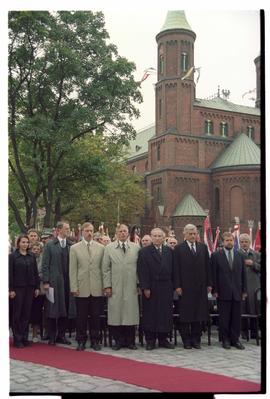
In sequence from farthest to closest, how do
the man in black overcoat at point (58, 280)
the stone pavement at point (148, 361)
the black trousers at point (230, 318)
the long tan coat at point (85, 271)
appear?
A: the man in black overcoat at point (58, 280)
the black trousers at point (230, 318)
the long tan coat at point (85, 271)
the stone pavement at point (148, 361)

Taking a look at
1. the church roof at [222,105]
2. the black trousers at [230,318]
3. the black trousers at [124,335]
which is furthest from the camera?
the church roof at [222,105]

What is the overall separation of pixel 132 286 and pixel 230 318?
5.21 feet

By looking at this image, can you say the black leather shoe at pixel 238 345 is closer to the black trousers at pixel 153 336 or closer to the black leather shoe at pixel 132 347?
the black trousers at pixel 153 336

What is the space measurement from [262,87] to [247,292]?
3956 millimetres

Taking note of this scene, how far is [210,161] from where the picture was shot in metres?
43.8

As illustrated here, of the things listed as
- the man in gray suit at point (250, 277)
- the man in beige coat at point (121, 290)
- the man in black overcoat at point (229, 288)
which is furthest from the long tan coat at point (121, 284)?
the man in gray suit at point (250, 277)

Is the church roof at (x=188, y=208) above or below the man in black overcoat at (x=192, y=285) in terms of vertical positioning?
above

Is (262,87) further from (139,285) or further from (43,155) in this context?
(43,155)

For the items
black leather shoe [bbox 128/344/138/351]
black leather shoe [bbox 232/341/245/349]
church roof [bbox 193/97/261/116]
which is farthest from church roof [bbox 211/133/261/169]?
black leather shoe [bbox 128/344/138/351]

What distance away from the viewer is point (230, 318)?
7.89 m

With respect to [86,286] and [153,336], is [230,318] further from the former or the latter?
[86,286]

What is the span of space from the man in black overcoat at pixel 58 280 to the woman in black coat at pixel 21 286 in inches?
9.0

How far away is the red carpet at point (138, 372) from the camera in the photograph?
17.7 feet

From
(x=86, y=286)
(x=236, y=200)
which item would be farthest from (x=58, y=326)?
(x=236, y=200)
